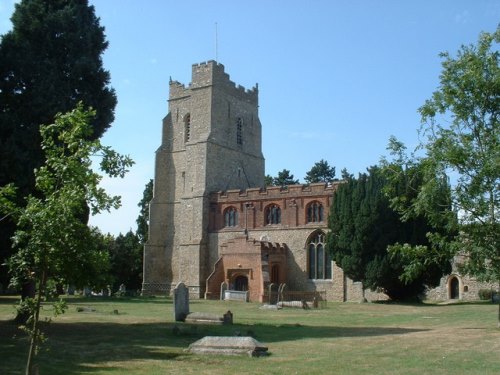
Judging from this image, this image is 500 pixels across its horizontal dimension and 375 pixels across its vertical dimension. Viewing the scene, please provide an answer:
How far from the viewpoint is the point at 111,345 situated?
14672mm

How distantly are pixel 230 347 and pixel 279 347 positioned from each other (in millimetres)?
1859

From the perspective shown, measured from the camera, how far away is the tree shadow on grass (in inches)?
477

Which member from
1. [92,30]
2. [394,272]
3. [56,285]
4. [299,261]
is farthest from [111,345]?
[299,261]

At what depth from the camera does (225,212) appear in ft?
148

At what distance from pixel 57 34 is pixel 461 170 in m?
14.1

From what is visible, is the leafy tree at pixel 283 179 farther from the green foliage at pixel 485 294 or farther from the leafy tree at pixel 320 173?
the green foliage at pixel 485 294

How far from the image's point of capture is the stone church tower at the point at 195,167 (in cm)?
4550

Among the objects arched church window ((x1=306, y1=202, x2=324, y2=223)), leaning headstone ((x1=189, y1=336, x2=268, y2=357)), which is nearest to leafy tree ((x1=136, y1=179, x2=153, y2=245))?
arched church window ((x1=306, y1=202, x2=324, y2=223))

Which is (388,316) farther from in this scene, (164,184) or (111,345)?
(164,184)

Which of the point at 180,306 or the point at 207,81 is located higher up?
the point at 207,81

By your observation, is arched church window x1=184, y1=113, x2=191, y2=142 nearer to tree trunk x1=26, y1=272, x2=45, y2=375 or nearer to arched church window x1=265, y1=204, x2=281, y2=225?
arched church window x1=265, y1=204, x2=281, y2=225

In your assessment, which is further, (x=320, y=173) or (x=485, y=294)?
(x=320, y=173)

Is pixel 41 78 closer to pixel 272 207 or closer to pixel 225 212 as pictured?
pixel 272 207

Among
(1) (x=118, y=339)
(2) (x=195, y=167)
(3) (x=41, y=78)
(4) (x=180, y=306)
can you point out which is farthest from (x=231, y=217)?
(1) (x=118, y=339)
